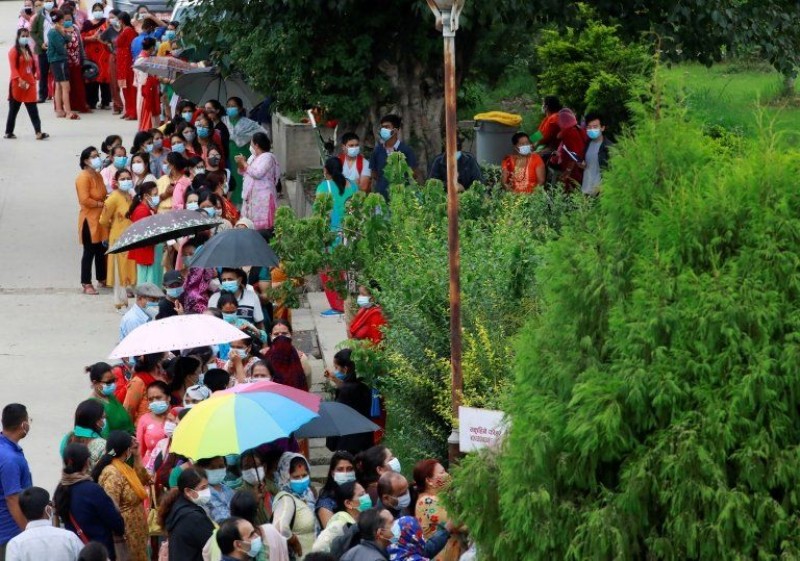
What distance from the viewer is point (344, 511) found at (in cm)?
968

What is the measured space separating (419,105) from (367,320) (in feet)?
17.9

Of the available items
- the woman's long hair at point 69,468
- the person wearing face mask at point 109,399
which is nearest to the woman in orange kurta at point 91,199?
the person wearing face mask at point 109,399

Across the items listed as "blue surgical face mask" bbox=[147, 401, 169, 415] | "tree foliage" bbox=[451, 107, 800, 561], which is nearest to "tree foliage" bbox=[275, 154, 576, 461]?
"blue surgical face mask" bbox=[147, 401, 169, 415]

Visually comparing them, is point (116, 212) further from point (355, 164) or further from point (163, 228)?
point (163, 228)

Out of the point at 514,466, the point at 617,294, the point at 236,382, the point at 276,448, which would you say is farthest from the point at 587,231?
the point at 236,382

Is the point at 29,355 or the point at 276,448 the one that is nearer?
→ the point at 276,448

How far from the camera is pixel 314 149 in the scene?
21.8 m

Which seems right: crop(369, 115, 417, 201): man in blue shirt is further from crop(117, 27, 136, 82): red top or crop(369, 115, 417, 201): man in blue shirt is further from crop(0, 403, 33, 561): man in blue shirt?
crop(117, 27, 136, 82): red top

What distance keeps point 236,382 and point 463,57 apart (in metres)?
6.54

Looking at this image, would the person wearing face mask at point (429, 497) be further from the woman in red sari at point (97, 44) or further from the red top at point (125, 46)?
the woman in red sari at point (97, 44)

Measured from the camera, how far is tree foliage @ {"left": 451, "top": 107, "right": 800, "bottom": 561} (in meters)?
6.84

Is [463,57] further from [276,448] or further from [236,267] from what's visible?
[276,448]

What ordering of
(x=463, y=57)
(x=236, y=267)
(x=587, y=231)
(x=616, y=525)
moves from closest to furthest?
(x=616, y=525) → (x=587, y=231) → (x=236, y=267) → (x=463, y=57)

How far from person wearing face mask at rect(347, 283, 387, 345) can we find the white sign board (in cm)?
322
